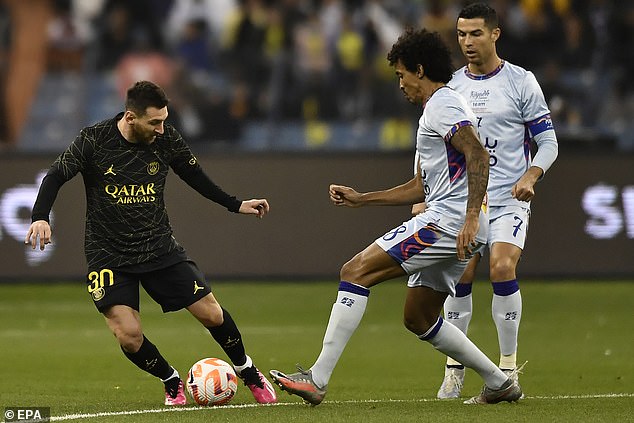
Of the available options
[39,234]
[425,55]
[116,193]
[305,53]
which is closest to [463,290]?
[425,55]

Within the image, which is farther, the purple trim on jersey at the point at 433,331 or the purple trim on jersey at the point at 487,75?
the purple trim on jersey at the point at 487,75

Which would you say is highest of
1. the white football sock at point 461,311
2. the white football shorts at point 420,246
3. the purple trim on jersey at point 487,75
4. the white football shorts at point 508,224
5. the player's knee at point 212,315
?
the purple trim on jersey at point 487,75

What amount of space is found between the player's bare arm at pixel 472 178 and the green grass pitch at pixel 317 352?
38.5 inches

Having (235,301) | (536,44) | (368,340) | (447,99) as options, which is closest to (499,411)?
(447,99)

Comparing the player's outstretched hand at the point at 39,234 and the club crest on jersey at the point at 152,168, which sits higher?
the club crest on jersey at the point at 152,168

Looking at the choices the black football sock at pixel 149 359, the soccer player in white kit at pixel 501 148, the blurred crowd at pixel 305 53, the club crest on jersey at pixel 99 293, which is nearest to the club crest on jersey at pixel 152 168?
the club crest on jersey at pixel 99 293

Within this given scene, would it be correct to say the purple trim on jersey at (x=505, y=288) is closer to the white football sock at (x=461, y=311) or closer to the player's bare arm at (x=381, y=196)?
the white football sock at (x=461, y=311)

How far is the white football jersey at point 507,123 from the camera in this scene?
838cm

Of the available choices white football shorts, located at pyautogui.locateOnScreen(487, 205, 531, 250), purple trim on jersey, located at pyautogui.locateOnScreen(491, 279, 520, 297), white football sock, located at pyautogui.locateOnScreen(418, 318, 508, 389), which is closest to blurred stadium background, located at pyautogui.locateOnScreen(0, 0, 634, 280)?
white football shorts, located at pyautogui.locateOnScreen(487, 205, 531, 250)

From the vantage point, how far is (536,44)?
18062 millimetres

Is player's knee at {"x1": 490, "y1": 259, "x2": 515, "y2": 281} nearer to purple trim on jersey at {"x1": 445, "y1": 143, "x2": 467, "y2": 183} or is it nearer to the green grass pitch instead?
the green grass pitch

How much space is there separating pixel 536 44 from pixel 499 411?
11.5 meters

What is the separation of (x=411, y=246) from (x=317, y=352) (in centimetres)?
383

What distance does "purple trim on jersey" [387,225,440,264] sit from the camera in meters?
7.15
